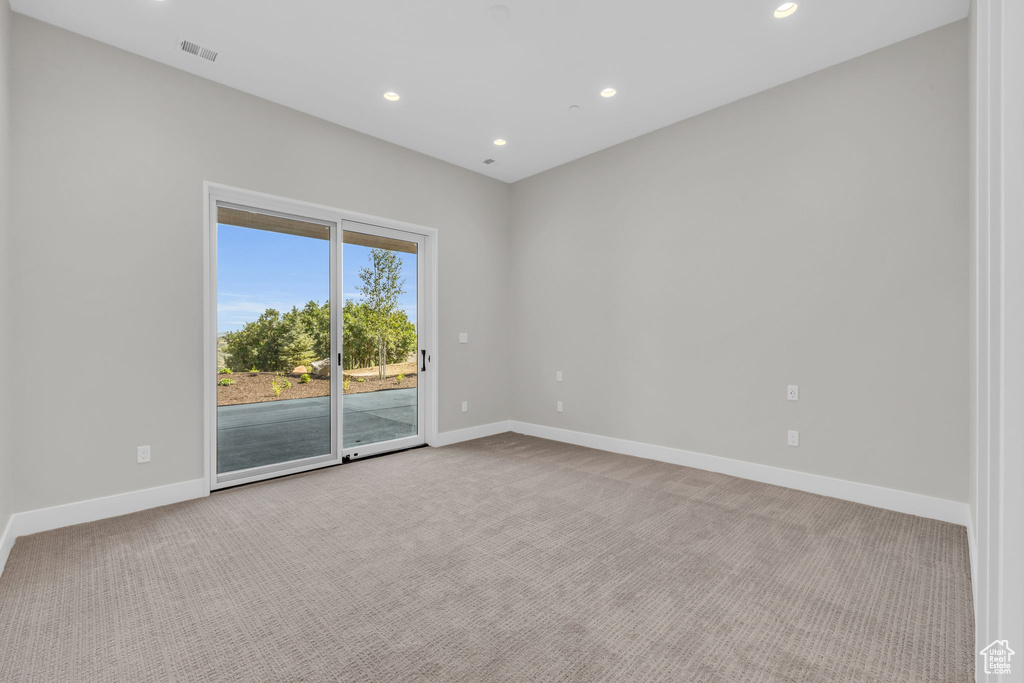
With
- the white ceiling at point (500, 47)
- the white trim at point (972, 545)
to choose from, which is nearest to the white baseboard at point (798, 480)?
the white trim at point (972, 545)

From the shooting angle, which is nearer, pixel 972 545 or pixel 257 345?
pixel 972 545

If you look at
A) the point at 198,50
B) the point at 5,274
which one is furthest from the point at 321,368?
the point at 198,50

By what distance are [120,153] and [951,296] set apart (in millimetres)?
5425

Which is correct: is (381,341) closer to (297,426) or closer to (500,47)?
(297,426)

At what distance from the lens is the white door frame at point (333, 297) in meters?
3.42

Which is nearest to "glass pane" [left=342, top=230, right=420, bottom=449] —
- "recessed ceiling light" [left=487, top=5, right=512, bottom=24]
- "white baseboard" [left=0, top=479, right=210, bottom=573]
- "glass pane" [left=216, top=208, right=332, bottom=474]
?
"glass pane" [left=216, top=208, right=332, bottom=474]

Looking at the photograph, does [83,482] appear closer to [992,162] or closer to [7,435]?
[7,435]

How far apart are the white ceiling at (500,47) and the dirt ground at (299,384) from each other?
2.27 meters

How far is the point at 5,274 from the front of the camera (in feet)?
8.48

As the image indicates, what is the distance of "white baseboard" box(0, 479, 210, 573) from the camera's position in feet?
8.80

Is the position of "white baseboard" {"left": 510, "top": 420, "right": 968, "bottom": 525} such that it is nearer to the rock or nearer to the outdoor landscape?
the outdoor landscape

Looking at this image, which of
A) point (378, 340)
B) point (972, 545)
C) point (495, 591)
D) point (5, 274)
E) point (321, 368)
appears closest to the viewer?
point (495, 591)

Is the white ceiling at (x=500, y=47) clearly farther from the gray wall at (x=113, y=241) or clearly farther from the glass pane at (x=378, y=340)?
the glass pane at (x=378, y=340)

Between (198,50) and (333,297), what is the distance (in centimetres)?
198
